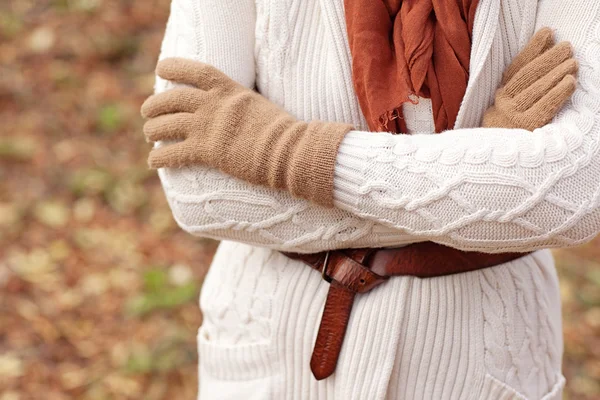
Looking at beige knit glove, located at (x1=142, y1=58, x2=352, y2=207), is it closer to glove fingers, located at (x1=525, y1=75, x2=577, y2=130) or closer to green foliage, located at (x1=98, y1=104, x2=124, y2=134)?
glove fingers, located at (x1=525, y1=75, x2=577, y2=130)

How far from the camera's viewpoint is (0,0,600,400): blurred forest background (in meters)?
3.24

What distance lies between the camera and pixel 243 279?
1.52m

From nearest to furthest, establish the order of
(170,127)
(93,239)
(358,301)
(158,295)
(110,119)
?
(170,127)
(358,301)
(158,295)
(93,239)
(110,119)

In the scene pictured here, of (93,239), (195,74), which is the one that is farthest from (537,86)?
(93,239)

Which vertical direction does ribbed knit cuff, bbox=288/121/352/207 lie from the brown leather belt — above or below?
above

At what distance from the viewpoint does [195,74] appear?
50.8 inches

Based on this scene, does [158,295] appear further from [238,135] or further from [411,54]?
[411,54]

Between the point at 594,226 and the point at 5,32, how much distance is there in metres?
4.64

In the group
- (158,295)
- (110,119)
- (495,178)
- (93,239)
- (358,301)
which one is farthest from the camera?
(110,119)

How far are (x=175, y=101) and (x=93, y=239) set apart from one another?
269cm

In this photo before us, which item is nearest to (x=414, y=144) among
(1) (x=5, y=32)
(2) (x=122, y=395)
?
(2) (x=122, y=395)

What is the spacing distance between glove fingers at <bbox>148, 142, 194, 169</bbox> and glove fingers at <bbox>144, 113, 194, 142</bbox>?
18mm

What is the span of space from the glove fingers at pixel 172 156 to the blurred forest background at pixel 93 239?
209cm

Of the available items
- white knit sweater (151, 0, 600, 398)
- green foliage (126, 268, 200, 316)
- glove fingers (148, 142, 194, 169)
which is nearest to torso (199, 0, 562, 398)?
white knit sweater (151, 0, 600, 398)
